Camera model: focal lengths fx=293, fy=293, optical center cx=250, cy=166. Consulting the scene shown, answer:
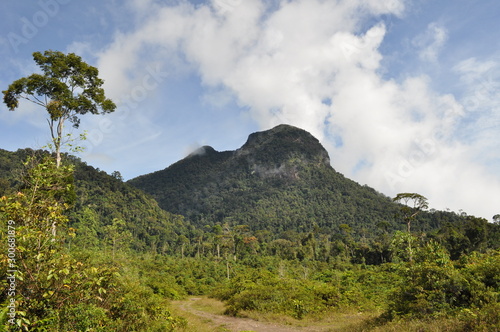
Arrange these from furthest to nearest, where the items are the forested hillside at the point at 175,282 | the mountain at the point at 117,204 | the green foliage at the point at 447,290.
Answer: the mountain at the point at 117,204, the green foliage at the point at 447,290, the forested hillside at the point at 175,282

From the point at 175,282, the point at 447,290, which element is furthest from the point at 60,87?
the point at 175,282

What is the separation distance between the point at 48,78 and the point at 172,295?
2405 centimetres

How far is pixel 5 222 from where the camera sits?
5934 mm

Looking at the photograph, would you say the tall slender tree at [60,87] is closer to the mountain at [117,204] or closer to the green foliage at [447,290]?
the green foliage at [447,290]

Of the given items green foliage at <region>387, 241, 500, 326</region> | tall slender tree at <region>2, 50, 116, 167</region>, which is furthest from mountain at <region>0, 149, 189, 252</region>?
green foliage at <region>387, 241, 500, 326</region>

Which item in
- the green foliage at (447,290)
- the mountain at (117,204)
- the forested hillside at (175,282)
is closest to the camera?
the forested hillside at (175,282)

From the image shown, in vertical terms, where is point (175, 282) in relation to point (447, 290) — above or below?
below

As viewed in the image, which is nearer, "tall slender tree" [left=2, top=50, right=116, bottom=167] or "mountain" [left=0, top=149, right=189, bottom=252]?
"tall slender tree" [left=2, top=50, right=116, bottom=167]

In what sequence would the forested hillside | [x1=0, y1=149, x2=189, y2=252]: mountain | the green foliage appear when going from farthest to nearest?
[x1=0, y1=149, x2=189, y2=252]: mountain
the green foliage
the forested hillside

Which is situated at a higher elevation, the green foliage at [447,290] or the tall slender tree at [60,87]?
the tall slender tree at [60,87]

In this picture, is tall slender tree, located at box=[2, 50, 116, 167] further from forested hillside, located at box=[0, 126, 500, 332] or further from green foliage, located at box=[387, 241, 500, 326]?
green foliage, located at box=[387, 241, 500, 326]

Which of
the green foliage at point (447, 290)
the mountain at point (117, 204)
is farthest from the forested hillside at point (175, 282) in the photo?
the mountain at point (117, 204)

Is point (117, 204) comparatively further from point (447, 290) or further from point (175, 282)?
point (447, 290)

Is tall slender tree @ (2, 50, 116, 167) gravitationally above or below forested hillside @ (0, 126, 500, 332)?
above
